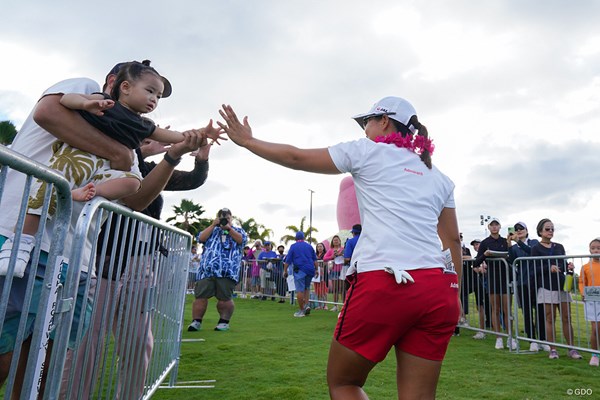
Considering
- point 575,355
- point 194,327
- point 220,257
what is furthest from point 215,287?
point 575,355

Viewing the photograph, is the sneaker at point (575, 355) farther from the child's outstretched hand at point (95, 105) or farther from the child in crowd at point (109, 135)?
the child's outstretched hand at point (95, 105)

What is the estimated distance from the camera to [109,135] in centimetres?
213

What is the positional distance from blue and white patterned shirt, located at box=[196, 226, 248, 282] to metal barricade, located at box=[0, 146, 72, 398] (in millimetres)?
5782

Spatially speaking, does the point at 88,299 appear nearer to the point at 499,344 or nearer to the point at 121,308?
the point at 121,308

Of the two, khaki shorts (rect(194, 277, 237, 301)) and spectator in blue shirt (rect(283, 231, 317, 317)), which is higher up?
spectator in blue shirt (rect(283, 231, 317, 317))

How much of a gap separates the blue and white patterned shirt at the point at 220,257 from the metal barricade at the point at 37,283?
5.78 metres

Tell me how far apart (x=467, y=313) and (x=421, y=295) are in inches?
294

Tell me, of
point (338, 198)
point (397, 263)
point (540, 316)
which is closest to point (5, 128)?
point (338, 198)

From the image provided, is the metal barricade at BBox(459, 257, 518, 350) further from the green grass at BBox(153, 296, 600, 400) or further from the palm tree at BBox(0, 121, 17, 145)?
the palm tree at BBox(0, 121, 17, 145)

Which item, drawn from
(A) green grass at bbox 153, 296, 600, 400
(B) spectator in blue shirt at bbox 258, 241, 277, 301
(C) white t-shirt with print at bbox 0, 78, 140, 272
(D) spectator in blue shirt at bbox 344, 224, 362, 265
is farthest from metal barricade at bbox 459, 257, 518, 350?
(B) spectator in blue shirt at bbox 258, 241, 277, 301

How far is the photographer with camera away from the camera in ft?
24.8

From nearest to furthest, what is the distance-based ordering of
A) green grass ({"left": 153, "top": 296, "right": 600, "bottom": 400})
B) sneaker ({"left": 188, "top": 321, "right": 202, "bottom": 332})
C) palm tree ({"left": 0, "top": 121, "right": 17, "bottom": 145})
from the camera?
green grass ({"left": 153, "top": 296, "right": 600, "bottom": 400}) → sneaker ({"left": 188, "top": 321, "right": 202, "bottom": 332}) → palm tree ({"left": 0, "top": 121, "right": 17, "bottom": 145})

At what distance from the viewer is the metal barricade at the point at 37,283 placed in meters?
1.50

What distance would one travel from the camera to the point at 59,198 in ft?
5.64
